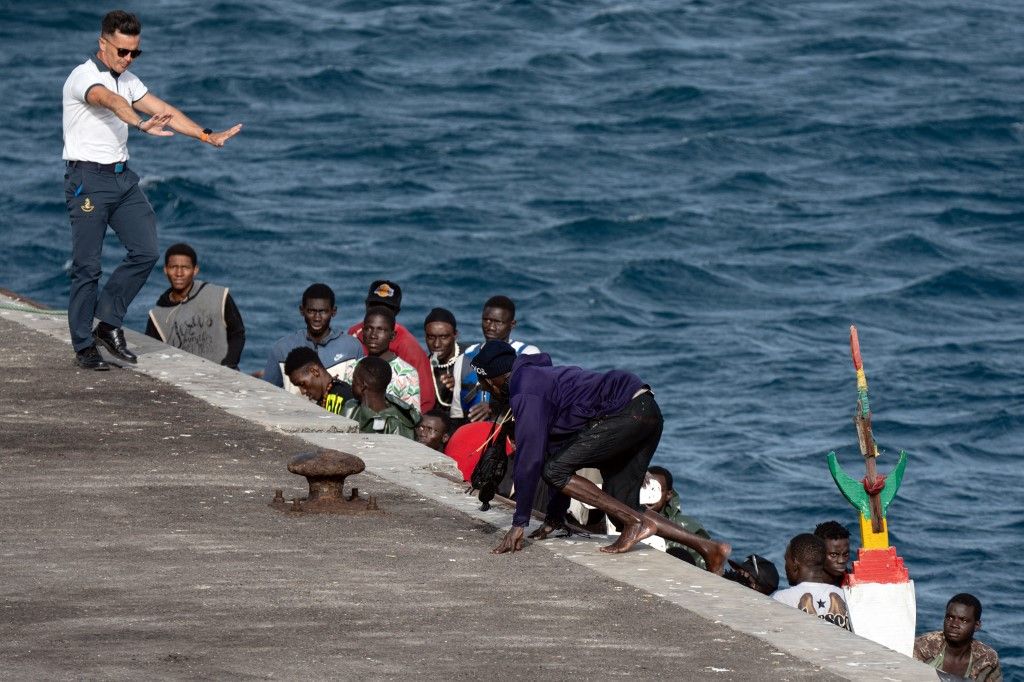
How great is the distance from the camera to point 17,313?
48.1 feet

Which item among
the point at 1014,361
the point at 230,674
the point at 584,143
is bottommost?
the point at 230,674

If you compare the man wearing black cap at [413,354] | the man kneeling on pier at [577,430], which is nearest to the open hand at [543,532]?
the man kneeling on pier at [577,430]

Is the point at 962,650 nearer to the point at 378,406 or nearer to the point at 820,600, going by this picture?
the point at 820,600

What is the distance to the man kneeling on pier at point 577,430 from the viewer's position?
944cm

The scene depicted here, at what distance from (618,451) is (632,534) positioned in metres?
0.42

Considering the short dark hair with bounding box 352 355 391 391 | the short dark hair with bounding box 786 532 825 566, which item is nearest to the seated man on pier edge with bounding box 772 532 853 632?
the short dark hair with bounding box 786 532 825 566

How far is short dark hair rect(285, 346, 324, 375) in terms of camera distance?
1317 centimetres

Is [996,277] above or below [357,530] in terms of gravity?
above

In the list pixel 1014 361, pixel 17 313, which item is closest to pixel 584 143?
pixel 1014 361

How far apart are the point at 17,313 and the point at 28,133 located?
22.8m

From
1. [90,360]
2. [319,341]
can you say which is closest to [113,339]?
[90,360]

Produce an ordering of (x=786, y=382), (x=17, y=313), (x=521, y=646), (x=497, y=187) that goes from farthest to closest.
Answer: (x=497, y=187)
(x=786, y=382)
(x=17, y=313)
(x=521, y=646)

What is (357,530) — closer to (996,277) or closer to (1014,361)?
(1014,361)

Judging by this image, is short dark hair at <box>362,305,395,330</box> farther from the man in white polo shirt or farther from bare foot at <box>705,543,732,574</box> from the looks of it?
bare foot at <box>705,543,732,574</box>
